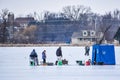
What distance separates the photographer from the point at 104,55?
92.1 ft

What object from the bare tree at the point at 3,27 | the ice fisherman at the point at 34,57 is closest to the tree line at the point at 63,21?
the bare tree at the point at 3,27

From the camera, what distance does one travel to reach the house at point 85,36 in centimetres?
9897

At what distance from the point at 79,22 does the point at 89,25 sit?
3079 millimetres

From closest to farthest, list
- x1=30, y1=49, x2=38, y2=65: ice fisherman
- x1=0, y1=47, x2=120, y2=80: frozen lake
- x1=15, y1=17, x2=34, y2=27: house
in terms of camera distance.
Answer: x1=0, y1=47, x2=120, y2=80: frozen lake, x1=30, y1=49, x2=38, y2=65: ice fisherman, x1=15, y1=17, x2=34, y2=27: house

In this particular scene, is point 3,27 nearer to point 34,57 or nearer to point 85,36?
point 85,36

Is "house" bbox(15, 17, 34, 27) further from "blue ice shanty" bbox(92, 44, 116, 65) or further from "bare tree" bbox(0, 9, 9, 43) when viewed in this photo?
"blue ice shanty" bbox(92, 44, 116, 65)

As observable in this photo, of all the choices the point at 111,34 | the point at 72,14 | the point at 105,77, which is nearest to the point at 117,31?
the point at 111,34

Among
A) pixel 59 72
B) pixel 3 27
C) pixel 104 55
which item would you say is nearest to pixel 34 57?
pixel 104 55

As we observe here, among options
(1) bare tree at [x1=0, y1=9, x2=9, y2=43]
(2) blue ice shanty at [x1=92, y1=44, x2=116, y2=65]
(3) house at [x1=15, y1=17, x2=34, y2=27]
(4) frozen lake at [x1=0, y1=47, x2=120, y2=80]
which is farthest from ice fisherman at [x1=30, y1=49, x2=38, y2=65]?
(3) house at [x1=15, y1=17, x2=34, y2=27]

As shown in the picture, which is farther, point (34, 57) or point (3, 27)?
point (3, 27)

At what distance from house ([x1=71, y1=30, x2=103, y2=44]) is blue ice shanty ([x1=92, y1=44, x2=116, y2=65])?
68.7m

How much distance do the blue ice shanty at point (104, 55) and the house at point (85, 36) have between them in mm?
68675

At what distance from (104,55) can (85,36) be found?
74.7 metres

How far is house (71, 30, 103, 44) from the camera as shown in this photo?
325 ft
